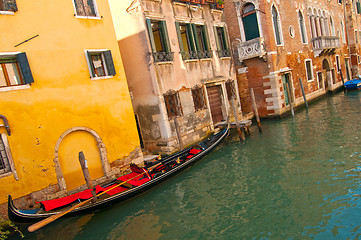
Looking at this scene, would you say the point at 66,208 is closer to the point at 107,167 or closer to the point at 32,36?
the point at 107,167

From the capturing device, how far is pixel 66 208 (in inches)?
216

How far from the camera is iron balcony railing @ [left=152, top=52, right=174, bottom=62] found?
29.0ft

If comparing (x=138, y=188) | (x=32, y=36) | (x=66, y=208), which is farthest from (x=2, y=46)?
(x=138, y=188)

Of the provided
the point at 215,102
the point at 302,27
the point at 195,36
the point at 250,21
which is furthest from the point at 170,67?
the point at 302,27

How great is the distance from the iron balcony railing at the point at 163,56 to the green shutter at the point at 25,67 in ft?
13.3

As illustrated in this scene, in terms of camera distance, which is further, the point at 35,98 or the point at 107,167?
the point at 107,167

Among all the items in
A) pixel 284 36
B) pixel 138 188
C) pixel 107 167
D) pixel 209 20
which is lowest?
pixel 138 188

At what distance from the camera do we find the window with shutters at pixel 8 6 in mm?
5629

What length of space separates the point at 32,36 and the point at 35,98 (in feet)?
4.87

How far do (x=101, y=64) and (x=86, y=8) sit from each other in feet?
5.15

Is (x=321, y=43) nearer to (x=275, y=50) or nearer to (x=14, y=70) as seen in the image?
(x=275, y=50)

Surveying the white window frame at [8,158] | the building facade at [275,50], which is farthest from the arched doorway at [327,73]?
the white window frame at [8,158]

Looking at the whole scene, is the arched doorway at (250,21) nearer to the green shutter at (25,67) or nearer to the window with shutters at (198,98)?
the window with shutters at (198,98)

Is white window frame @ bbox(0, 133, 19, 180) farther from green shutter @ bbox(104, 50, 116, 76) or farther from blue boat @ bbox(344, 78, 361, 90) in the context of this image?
blue boat @ bbox(344, 78, 361, 90)
